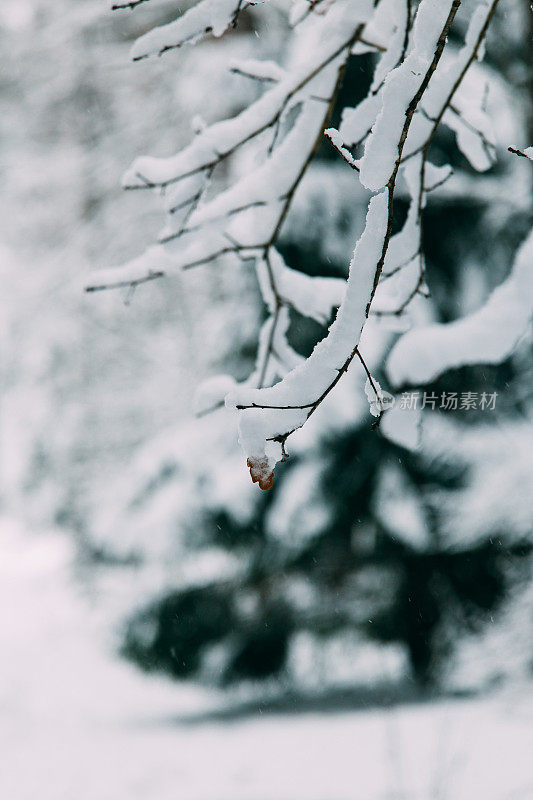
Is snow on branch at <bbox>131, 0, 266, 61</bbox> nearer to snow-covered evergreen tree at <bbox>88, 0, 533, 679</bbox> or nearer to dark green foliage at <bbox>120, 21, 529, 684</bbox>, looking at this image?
snow-covered evergreen tree at <bbox>88, 0, 533, 679</bbox>

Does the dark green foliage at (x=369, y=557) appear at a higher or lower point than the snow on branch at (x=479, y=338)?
lower

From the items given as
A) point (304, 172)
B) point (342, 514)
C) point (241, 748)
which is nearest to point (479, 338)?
point (304, 172)

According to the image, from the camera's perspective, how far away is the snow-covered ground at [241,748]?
3.86 metres

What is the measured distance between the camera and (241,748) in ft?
15.4

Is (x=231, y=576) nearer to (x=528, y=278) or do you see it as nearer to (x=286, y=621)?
(x=286, y=621)

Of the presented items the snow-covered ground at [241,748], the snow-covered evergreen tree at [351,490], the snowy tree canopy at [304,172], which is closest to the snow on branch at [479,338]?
the snowy tree canopy at [304,172]

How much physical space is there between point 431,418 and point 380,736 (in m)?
1.95

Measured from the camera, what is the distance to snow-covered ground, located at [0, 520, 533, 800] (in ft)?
12.7

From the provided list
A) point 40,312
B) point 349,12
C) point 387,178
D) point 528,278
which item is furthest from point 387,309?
point 40,312

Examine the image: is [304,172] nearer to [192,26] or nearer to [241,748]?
[192,26]

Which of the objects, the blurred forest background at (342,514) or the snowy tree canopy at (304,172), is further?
the blurred forest background at (342,514)

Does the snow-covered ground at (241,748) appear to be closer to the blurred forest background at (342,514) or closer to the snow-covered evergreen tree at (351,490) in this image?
the blurred forest background at (342,514)

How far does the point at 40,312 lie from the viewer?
8.02m

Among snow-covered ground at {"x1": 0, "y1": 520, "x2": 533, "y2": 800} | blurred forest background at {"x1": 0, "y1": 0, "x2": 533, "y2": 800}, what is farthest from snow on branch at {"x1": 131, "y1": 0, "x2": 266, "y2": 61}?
snow-covered ground at {"x1": 0, "y1": 520, "x2": 533, "y2": 800}
